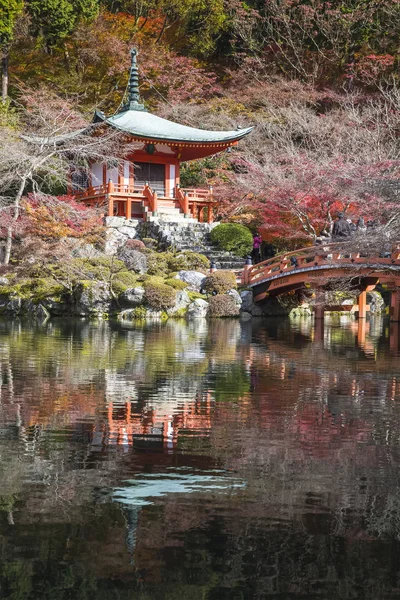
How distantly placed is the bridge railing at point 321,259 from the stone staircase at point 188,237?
6.39ft

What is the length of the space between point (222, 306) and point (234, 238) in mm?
4500

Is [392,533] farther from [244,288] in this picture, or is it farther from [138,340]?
[244,288]

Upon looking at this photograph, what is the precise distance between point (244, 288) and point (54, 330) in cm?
818

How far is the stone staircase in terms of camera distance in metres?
28.0

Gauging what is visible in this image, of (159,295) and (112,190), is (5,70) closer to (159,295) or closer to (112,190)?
(112,190)

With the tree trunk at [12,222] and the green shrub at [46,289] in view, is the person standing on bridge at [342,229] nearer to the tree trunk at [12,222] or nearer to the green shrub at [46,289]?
the green shrub at [46,289]

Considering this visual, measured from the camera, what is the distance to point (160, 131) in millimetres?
30219

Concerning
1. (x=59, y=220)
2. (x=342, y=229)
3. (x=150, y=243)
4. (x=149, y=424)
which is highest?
(x=59, y=220)

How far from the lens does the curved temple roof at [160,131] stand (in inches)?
1152

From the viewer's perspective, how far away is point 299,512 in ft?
17.6

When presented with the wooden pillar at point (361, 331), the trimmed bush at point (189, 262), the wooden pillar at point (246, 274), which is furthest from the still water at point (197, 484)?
the trimmed bush at point (189, 262)

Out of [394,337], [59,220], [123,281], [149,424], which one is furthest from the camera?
[59,220]

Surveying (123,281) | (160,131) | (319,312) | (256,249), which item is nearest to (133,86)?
(160,131)

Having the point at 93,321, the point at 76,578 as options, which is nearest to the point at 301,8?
the point at 93,321
